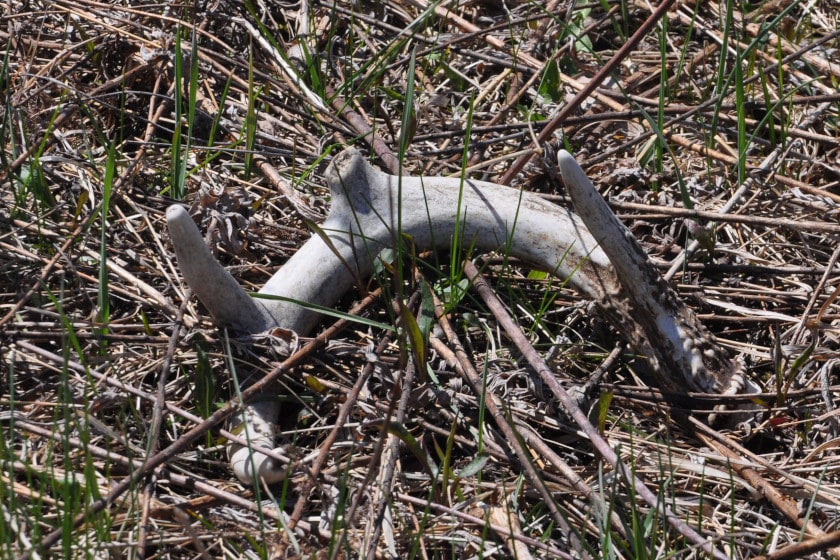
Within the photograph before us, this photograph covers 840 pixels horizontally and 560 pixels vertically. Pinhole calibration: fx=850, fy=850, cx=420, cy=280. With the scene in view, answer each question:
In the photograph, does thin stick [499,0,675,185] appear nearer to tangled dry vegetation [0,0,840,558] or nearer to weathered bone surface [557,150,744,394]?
tangled dry vegetation [0,0,840,558]

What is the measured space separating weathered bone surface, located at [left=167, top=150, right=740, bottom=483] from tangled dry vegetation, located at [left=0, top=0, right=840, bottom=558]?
0.30ft

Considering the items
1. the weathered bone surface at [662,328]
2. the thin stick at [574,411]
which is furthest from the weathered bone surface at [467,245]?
the thin stick at [574,411]

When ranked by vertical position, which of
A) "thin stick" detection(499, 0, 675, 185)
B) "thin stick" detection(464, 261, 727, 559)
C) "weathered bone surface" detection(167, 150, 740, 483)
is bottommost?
"thin stick" detection(464, 261, 727, 559)

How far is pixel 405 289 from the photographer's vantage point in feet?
7.96

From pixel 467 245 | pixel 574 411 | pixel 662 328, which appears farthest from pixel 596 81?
pixel 574 411

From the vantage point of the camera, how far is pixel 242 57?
10.7 ft

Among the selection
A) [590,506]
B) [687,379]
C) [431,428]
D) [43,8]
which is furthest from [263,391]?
[43,8]

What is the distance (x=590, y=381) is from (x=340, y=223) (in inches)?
31.8

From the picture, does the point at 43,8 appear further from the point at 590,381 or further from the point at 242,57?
the point at 590,381

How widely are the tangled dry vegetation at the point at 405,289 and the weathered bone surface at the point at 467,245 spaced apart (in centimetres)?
9

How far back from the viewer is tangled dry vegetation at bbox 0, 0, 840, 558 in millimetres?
1900

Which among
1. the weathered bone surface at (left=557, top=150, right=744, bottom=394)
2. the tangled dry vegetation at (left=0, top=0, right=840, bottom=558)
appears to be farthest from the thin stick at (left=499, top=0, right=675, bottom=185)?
the weathered bone surface at (left=557, top=150, right=744, bottom=394)

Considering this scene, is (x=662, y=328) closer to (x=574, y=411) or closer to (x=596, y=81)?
(x=574, y=411)

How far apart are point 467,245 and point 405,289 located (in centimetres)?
22
